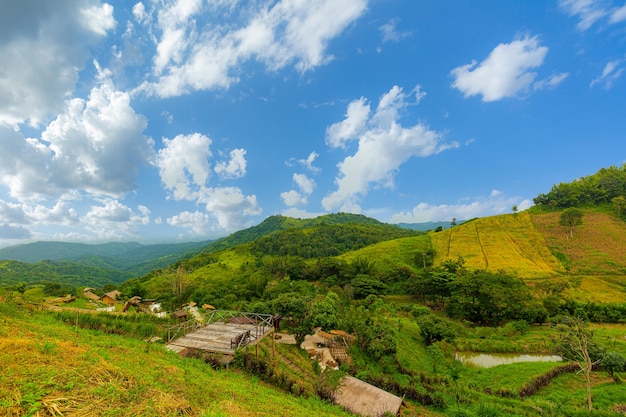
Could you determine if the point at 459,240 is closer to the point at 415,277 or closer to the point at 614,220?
the point at 415,277

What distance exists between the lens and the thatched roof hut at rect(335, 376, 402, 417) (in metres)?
13.1

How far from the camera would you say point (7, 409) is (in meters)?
3.48

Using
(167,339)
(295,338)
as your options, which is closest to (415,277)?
(295,338)

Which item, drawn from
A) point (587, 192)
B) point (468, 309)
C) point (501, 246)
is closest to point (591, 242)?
point (501, 246)

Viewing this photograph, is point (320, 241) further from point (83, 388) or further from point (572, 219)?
point (83, 388)

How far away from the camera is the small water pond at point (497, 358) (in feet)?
88.8

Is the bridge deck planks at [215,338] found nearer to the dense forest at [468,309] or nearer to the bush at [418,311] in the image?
the dense forest at [468,309]

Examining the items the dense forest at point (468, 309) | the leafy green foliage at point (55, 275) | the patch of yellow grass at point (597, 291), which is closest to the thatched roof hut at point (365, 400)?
the dense forest at point (468, 309)

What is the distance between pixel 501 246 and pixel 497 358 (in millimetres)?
47148

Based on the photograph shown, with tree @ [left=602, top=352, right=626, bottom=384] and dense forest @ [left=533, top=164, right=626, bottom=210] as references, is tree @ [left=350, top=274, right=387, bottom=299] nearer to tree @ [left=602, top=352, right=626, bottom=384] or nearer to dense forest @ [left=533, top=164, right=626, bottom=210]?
tree @ [left=602, top=352, right=626, bottom=384]

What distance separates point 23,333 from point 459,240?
83.0m

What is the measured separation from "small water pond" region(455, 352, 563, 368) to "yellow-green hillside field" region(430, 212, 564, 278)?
2873cm

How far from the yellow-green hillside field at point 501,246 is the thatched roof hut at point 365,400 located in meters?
51.3

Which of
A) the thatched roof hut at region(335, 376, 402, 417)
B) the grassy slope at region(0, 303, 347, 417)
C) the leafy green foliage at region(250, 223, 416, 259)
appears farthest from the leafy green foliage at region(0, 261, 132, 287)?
the grassy slope at region(0, 303, 347, 417)
